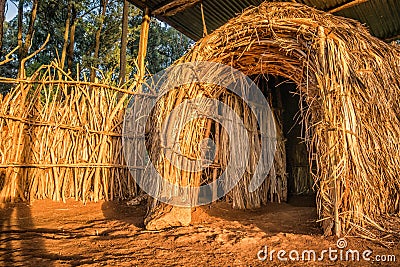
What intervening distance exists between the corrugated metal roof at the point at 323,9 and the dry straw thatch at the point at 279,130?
1938 millimetres

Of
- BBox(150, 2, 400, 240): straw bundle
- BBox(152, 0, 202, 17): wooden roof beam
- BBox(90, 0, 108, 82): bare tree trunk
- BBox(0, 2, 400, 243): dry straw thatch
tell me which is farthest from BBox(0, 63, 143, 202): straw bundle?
BBox(90, 0, 108, 82): bare tree trunk

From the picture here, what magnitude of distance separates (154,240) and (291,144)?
11.5ft

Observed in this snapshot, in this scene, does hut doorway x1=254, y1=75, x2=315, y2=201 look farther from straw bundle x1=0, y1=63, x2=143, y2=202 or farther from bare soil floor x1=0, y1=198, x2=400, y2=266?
straw bundle x1=0, y1=63, x2=143, y2=202

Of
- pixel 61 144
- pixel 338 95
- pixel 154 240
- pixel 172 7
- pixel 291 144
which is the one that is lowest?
pixel 154 240

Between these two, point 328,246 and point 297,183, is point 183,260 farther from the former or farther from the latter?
point 297,183

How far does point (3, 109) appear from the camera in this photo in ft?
12.9

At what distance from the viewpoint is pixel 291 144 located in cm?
519

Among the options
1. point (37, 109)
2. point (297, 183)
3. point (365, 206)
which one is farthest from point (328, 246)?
point (37, 109)

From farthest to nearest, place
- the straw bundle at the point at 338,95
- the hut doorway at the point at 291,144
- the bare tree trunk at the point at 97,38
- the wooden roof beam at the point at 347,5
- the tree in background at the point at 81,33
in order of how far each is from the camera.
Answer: the bare tree trunk at the point at 97,38
the tree in background at the point at 81,33
the hut doorway at the point at 291,144
the wooden roof beam at the point at 347,5
the straw bundle at the point at 338,95

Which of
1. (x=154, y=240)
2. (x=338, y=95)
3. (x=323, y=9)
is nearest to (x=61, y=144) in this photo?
(x=154, y=240)

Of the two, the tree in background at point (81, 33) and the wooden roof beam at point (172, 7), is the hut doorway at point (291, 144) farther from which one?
the tree in background at point (81, 33)

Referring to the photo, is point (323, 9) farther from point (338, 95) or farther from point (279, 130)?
point (338, 95)

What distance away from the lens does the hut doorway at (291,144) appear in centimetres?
493

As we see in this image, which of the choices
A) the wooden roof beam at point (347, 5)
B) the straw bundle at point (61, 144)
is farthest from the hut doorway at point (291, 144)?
the straw bundle at point (61, 144)
